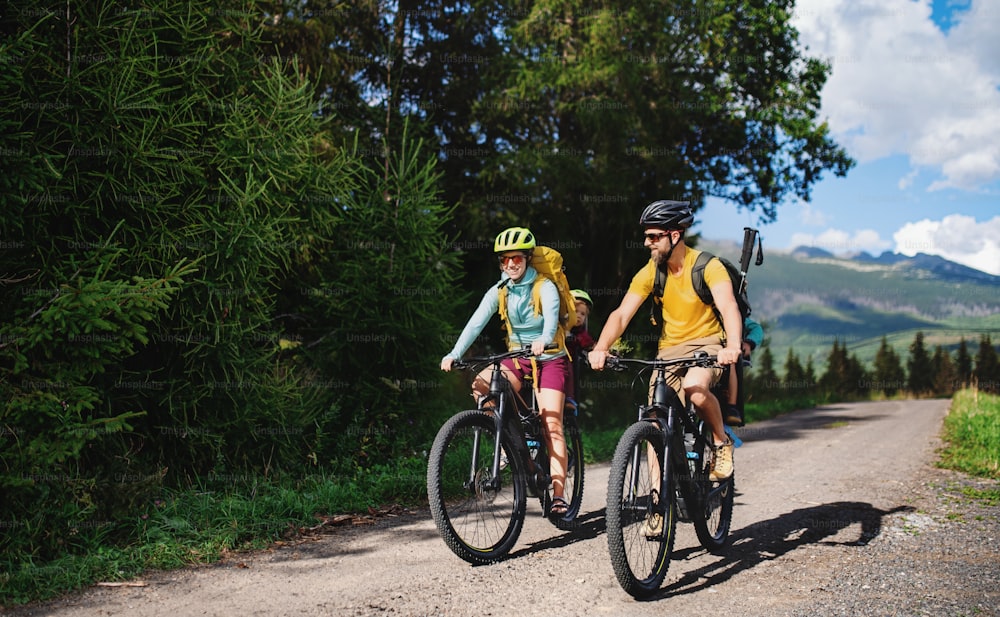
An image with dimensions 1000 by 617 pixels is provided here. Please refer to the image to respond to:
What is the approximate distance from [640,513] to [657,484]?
246 millimetres

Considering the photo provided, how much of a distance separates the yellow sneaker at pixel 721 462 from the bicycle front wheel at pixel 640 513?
76 centimetres

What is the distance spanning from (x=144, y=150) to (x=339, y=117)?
8.88 meters

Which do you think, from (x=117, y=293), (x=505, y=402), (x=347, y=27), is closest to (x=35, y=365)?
(x=117, y=293)

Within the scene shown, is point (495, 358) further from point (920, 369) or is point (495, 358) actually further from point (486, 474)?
point (920, 369)

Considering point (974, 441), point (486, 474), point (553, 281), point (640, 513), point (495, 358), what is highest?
point (553, 281)

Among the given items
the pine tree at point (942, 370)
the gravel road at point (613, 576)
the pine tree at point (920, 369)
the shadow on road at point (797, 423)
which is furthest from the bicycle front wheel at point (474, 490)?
the pine tree at point (920, 369)

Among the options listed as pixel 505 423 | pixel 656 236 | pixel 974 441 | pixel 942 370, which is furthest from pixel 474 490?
pixel 942 370

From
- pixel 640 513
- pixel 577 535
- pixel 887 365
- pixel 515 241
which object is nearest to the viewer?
pixel 640 513

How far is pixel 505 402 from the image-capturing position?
578 cm

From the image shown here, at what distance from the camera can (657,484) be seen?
501cm

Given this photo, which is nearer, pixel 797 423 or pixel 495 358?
pixel 495 358

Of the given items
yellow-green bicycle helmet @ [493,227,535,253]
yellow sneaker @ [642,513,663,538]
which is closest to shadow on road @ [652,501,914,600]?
yellow sneaker @ [642,513,663,538]

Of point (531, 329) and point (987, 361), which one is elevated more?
point (531, 329)

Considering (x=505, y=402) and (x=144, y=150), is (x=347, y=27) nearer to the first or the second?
(x=144, y=150)
